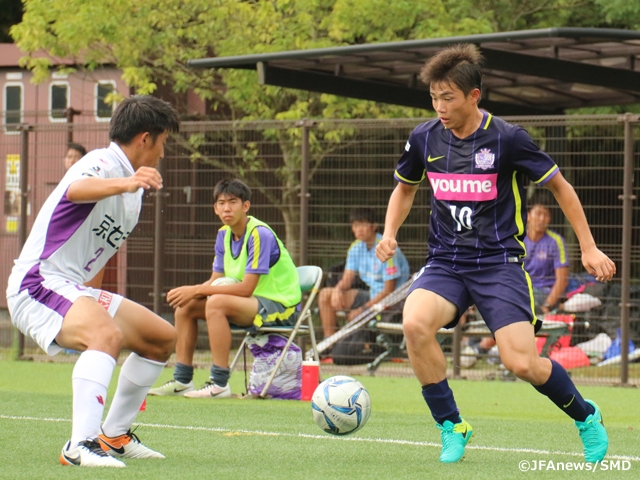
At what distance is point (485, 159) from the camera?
6.00 meters

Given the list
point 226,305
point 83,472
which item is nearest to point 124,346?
point 83,472

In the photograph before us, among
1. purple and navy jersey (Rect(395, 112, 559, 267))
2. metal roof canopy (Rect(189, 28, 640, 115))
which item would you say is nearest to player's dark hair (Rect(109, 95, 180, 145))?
purple and navy jersey (Rect(395, 112, 559, 267))

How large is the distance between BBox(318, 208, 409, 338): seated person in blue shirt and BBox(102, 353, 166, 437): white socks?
6.72m

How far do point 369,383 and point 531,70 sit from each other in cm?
358

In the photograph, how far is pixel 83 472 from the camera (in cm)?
520

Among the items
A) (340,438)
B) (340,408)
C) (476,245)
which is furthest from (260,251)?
(476,245)

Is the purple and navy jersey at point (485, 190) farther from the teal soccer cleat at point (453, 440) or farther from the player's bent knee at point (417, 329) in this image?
the teal soccer cleat at point (453, 440)

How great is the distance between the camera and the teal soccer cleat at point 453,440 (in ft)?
19.5

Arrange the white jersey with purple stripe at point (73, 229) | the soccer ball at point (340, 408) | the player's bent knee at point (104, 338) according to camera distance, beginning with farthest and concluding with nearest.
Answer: the soccer ball at point (340, 408), the white jersey with purple stripe at point (73, 229), the player's bent knee at point (104, 338)

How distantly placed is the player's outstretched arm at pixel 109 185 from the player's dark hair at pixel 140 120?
48 cm

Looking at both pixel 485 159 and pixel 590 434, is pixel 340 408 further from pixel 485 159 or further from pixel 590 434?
pixel 485 159

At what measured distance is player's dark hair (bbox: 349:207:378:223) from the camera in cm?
1256

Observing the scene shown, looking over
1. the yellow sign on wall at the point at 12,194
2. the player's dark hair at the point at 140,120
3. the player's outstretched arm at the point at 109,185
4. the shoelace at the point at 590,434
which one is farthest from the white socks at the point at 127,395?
the yellow sign on wall at the point at 12,194

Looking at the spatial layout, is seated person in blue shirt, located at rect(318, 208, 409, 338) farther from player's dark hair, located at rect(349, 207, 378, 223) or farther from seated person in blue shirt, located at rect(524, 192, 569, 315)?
seated person in blue shirt, located at rect(524, 192, 569, 315)
